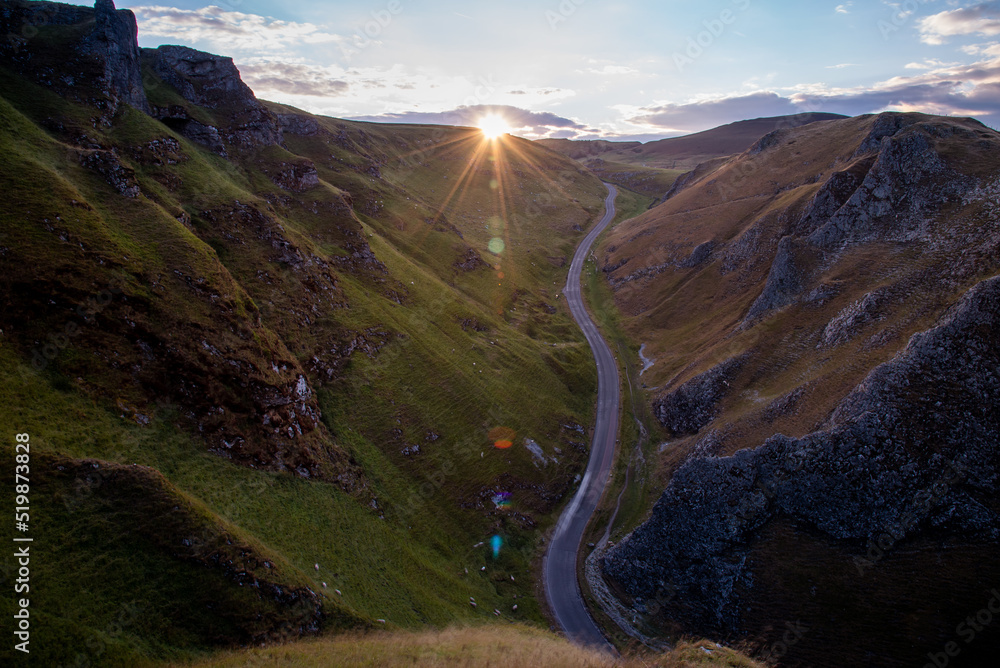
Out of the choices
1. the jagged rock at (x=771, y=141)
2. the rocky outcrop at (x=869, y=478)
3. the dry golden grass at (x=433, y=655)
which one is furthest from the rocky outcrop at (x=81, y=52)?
the jagged rock at (x=771, y=141)

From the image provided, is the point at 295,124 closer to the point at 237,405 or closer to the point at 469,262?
the point at 469,262

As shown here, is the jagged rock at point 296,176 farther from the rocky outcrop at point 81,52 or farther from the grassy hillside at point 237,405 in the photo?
the rocky outcrop at point 81,52

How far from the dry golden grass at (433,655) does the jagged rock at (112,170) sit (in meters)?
43.0

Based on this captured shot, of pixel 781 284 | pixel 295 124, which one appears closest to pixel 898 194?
pixel 781 284

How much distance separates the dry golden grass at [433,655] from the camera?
73.7 ft

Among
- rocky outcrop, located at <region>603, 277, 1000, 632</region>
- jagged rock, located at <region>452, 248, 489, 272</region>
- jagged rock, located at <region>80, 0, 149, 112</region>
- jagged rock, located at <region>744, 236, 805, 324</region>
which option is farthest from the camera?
jagged rock, located at <region>452, 248, 489, 272</region>

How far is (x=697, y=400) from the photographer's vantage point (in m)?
57.7

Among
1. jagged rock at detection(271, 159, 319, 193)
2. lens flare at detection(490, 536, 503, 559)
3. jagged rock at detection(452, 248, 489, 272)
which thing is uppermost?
jagged rock at detection(271, 159, 319, 193)

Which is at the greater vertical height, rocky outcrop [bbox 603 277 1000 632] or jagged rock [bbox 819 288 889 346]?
jagged rock [bbox 819 288 889 346]

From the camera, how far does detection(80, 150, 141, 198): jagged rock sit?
1649 inches

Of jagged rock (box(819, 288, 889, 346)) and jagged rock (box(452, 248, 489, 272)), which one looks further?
jagged rock (box(452, 248, 489, 272))

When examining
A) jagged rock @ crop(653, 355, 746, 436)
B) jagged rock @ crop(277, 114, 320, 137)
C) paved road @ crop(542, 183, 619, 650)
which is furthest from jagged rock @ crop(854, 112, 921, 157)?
jagged rock @ crop(277, 114, 320, 137)

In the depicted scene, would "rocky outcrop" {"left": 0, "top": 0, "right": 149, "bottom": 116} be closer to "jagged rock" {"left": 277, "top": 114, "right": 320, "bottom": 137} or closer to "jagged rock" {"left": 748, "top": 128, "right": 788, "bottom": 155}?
"jagged rock" {"left": 277, "top": 114, "right": 320, "bottom": 137}

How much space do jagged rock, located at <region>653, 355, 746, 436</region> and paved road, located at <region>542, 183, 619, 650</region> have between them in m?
8.10
